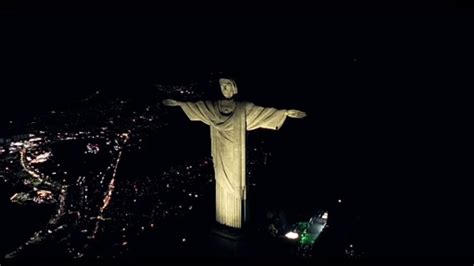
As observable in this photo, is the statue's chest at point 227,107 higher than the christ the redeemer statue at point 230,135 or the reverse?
higher

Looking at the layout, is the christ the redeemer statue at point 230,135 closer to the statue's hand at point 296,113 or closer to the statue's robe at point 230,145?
the statue's robe at point 230,145

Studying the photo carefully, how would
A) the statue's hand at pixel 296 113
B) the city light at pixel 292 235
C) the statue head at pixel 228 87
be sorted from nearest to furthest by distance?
1. the statue's hand at pixel 296 113
2. the statue head at pixel 228 87
3. the city light at pixel 292 235

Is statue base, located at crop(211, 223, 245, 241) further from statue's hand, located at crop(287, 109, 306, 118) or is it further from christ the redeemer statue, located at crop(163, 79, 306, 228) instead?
statue's hand, located at crop(287, 109, 306, 118)

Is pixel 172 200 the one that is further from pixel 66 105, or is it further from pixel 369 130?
pixel 66 105

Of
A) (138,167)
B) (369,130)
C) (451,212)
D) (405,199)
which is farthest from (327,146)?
(138,167)

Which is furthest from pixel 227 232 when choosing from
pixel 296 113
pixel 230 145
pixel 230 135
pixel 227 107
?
pixel 296 113

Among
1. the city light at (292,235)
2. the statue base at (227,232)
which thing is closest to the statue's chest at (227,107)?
the statue base at (227,232)
